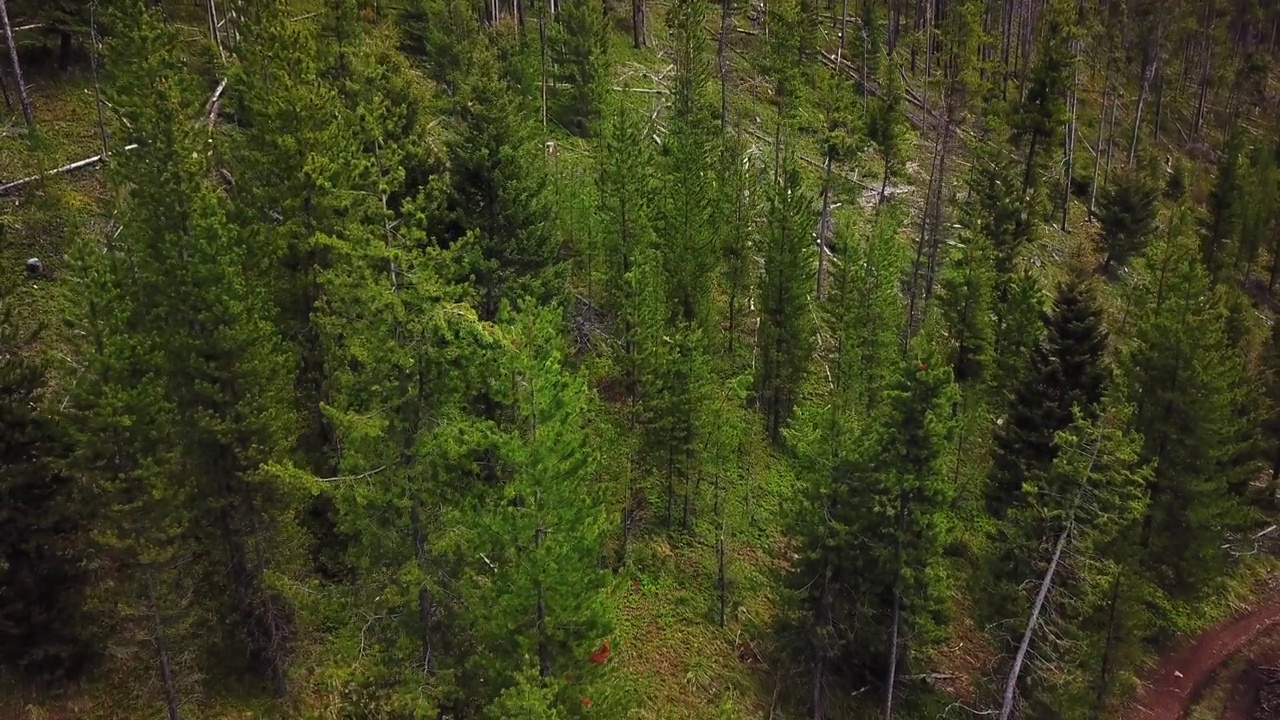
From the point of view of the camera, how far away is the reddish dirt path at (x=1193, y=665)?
2770cm

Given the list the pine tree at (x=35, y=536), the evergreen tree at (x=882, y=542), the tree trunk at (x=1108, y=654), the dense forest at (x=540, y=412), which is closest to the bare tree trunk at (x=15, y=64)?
the dense forest at (x=540, y=412)

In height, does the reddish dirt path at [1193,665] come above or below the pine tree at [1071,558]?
below

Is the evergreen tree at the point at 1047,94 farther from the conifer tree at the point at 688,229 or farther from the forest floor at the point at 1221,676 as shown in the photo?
the forest floor at the point at 1221,676

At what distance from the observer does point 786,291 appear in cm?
2967

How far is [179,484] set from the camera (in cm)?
1889

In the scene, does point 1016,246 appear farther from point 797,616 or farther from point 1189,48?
point 1189,48

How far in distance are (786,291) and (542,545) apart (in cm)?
1619

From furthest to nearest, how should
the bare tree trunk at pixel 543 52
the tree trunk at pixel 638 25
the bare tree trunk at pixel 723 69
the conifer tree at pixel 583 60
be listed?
the tree trunk at pixel 638 25, the bare tree trunk at pixel 543 52, the bare tree trunk at pixel 723 69, the conifer tree at pixel 583 60

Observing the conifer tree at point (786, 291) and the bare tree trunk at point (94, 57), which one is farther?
the bare tree trunk at point (94, 57)

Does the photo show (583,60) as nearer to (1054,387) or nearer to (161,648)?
(1054,387)

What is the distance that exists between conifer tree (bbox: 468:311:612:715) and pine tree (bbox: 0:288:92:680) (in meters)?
9.67

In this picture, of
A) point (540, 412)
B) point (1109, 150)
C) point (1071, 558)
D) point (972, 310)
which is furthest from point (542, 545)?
point (1109, 150)

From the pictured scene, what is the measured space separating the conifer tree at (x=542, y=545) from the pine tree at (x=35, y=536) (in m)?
9.67

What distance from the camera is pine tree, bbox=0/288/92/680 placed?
1792 cm
